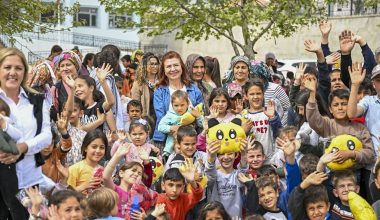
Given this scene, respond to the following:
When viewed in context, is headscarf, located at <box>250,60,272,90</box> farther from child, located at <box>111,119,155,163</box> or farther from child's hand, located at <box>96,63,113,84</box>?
child, located at <box>111,119,155,163</box>

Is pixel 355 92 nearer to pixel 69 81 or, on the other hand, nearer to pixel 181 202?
pixel 181 202

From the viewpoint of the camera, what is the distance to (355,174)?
10.2 meters

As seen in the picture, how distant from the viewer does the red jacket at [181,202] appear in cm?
977

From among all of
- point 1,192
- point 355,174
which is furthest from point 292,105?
point 1,192

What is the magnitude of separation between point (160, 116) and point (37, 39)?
32214 mm

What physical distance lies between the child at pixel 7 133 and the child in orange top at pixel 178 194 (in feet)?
6.91


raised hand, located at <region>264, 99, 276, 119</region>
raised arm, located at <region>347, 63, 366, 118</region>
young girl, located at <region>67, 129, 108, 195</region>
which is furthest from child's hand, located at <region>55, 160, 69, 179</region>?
raised arm, located at <region>347, 63, 366, 118</region>

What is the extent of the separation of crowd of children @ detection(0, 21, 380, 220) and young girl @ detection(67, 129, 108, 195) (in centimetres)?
1

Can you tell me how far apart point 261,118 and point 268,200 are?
1.88 metres

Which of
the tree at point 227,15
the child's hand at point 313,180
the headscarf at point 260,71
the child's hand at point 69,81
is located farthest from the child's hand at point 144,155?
Result: the tree at point 227,15

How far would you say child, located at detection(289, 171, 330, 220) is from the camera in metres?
9.42

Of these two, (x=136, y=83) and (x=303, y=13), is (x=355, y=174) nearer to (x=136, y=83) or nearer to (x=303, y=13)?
(x=136, y=83)

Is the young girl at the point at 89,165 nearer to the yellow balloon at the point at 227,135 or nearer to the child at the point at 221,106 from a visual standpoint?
the yellow balloon at the point at 227,135

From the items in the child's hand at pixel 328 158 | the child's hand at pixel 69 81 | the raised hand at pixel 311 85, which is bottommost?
the child's hand at pixel 328 158
